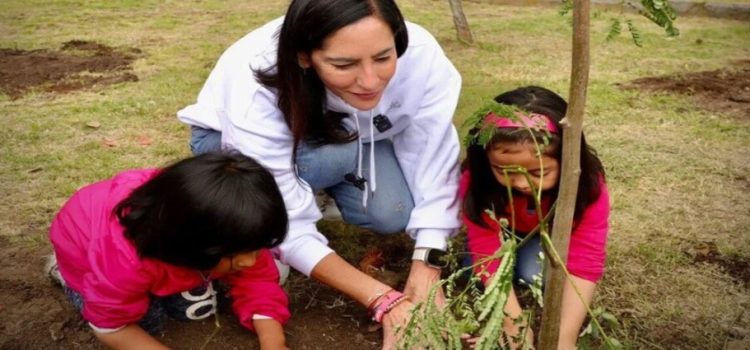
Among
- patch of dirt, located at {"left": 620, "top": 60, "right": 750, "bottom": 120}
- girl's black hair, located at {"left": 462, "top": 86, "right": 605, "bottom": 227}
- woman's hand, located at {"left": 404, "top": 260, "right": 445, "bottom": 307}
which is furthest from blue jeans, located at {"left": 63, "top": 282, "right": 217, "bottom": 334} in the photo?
patch of dirt, located at {"left": 620, "top": 60, "right": 750, "bottom": 120}

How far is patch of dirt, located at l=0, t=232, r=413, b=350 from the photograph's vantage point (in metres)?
2.04

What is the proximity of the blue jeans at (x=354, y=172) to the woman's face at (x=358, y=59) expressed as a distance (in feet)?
1.29

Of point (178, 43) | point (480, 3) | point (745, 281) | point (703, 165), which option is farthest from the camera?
point (480, 3)

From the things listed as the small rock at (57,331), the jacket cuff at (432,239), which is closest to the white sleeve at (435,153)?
the jacket cuff at (432,239)

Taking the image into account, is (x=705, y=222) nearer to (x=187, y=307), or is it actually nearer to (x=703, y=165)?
(x=703, y=165)

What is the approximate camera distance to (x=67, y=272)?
76.5 inches

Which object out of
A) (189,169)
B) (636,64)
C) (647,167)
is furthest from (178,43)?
(189,169)

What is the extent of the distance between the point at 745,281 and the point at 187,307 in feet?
5.80

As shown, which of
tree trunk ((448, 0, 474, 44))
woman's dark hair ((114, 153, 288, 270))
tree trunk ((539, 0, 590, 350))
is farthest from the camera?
tree trunk ((448, 0, 474, 44))

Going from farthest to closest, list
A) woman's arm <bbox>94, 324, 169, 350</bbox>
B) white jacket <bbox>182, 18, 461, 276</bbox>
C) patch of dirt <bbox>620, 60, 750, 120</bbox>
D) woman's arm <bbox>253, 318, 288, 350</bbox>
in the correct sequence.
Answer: patch of dirt <bbox>620, 60, 750, 120</bbox> → white jacket <bbox>182, 18, 461, 276</bbox> → woman's arm <bbox>253, 318, 288, 350</bbox> → woman's arm <bbox>94, 324, 169, 350</bbox>

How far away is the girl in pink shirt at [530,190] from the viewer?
169cm

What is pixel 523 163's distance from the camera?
5.60 ft

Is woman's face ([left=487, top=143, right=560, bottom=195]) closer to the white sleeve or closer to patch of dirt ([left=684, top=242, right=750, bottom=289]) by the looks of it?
the white sleeve

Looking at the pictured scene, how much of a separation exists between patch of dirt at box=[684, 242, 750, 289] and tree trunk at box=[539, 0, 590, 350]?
1.28 metres
